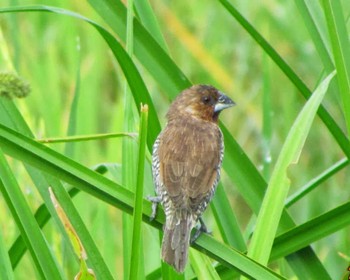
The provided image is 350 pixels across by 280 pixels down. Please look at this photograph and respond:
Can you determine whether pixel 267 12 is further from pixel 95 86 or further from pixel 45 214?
pixel 45 214

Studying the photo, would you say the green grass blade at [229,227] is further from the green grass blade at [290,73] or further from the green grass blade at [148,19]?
the green grass blade at [148,19]

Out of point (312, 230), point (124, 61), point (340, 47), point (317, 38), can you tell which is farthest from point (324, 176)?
point (124, 61)

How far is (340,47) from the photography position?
8.08 feet

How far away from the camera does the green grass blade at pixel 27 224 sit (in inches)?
96.7

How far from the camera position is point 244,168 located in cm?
288

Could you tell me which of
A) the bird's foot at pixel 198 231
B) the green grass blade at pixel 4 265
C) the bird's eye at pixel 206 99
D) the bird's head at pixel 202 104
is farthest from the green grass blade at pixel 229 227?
the bird's eye at pixel 206 99

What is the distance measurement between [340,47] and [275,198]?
0.39 metres

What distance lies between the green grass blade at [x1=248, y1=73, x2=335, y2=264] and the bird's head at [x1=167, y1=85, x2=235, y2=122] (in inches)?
48.5

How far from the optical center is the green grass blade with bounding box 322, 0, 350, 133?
240 centimetres

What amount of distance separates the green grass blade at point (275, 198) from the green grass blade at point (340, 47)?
87 mm

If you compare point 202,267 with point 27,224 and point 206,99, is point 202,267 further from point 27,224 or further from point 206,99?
point 206,99

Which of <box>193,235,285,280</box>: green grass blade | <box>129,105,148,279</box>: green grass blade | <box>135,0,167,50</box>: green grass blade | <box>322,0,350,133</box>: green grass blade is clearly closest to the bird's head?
<box>135,0,167,50</box>: green grass blade

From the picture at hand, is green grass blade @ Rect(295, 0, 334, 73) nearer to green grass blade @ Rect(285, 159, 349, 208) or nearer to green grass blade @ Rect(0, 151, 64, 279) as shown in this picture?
green grass blade @ Rect(285, 159, 349, 208)

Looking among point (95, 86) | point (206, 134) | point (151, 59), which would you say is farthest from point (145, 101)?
point (95, 86)
